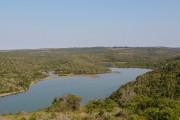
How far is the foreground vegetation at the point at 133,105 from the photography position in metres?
33.2

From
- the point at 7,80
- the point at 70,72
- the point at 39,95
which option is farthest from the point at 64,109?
the point at 70,72

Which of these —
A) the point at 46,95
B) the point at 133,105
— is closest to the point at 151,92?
the point at 133,105

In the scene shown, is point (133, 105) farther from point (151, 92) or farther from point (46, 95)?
point (46, 95)

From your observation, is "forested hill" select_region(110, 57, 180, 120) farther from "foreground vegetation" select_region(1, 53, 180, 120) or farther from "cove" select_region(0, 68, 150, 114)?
"cove" select_region(0, 68, 150, 114)

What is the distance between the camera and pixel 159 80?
217 ft

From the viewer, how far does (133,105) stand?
144ft

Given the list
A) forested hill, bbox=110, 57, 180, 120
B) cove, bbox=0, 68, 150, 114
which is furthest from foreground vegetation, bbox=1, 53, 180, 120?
cove, bbox=0, 68, 150, 114

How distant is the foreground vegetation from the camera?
33156mm

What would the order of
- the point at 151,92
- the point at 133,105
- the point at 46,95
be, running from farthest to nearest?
the point at 46,95 < the point at 151,92 < the point at 133,105

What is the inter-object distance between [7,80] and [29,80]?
10076 millimetres

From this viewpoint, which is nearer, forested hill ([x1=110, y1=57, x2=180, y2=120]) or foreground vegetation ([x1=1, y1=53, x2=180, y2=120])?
foreground vegetation ([x1=1, y1=53, x2=180, y2=120])

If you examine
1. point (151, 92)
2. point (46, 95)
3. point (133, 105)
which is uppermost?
point (133, 105)

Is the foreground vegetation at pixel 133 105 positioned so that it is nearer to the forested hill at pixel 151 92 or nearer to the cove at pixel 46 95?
the forested hill at pixel 151 92

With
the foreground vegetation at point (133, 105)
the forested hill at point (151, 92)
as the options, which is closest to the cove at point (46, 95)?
the forested hill at point (151, 92)
